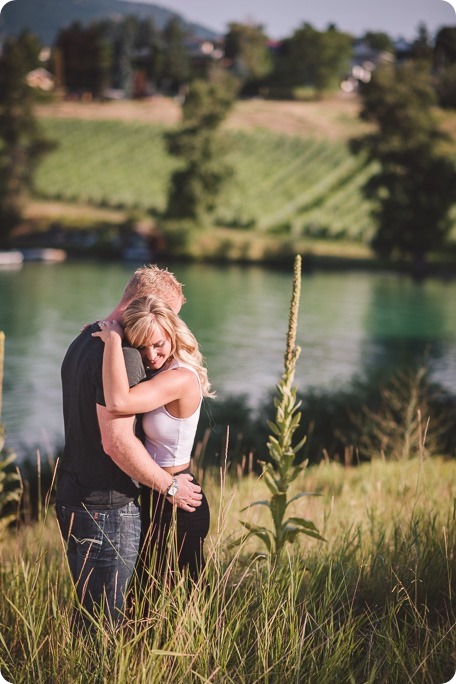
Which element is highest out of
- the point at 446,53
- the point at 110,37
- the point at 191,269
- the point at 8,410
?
the point at 110,37

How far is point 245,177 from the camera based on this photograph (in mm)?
34562

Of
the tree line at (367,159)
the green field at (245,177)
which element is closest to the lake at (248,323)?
the tree line at (367,159)

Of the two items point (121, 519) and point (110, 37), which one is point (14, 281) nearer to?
point (110, 37)

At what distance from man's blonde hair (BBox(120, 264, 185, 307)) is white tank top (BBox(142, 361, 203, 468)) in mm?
209

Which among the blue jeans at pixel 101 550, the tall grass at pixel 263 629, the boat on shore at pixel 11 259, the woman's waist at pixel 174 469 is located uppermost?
the woman's waist at pixel 174 469

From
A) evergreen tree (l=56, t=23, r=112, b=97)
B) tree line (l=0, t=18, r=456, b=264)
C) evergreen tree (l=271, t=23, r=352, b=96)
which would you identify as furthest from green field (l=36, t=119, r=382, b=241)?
evergreen tree (l=271, t=23, r=352, b=96)

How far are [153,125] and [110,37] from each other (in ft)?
73.9

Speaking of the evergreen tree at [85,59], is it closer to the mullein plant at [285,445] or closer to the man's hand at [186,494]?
the mullein plant at [285,445]

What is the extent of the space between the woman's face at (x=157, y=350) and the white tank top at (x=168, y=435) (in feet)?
0.15

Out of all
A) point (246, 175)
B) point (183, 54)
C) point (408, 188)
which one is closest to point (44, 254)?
point (246, 175)

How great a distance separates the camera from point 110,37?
8.57 metres

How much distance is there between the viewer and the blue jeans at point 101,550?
2.33 meters

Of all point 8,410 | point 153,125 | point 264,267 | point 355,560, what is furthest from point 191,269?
point 355,560

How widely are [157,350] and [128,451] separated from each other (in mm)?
308
